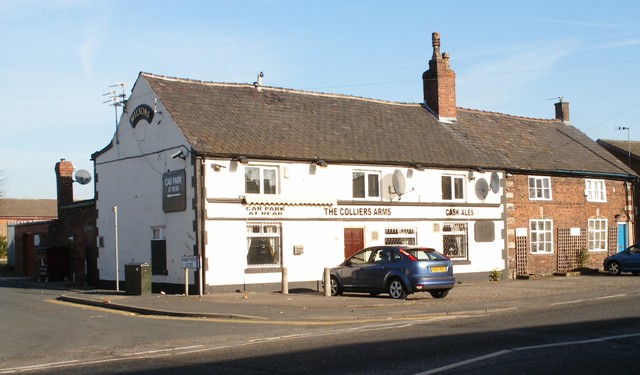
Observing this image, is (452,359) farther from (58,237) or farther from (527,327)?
(58,237)

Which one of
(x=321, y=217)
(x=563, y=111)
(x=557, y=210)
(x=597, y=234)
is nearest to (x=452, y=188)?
(x=557, y=210)

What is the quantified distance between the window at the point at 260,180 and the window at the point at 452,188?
7.84 metres

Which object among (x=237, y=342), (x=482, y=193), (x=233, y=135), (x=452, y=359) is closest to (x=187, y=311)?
(x=237, y=342)

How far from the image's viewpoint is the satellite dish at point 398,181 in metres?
29.2

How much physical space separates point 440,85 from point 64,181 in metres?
17.8

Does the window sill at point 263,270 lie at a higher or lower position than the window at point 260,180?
lower

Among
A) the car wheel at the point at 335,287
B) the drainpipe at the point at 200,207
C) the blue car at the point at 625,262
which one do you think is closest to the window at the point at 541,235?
the blue car at the point at 625,262

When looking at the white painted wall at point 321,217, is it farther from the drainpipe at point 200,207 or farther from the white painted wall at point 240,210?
the drainpipe at point 200,207

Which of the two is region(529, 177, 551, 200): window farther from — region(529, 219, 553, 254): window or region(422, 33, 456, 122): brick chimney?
region(422, 33, 456, 122): brick chimney

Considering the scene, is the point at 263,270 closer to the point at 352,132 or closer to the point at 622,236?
the point at 352,132

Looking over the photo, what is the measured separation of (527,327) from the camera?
14758 mm

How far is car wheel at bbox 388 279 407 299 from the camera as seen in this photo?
2271 cm

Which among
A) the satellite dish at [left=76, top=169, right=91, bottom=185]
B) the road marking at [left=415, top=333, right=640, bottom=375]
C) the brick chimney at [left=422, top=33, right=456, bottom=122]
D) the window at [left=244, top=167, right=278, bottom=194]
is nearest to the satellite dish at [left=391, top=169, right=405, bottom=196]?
the window at [left=244, top=167, right=278, bottom=194]

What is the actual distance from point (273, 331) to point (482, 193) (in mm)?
18351
